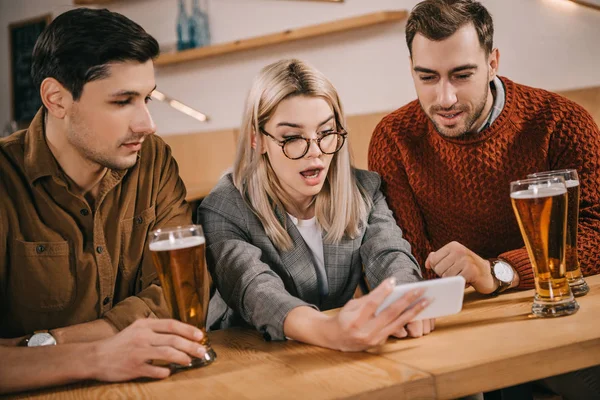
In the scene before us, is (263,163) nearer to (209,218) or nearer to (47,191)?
(209,218)

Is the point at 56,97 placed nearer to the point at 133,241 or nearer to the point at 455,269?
the point at 133,241

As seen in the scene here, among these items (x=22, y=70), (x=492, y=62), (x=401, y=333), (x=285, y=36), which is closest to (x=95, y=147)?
(x=401, y=333)

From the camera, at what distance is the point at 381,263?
1738 millimetres

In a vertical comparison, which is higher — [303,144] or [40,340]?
[303,144]

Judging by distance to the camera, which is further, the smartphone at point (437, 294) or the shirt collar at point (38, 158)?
the shirt collar at point (38, 158)

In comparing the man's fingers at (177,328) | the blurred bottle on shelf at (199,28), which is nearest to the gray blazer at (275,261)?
the man's fingers at (177,328)

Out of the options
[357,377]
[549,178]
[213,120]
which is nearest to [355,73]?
[213,120]

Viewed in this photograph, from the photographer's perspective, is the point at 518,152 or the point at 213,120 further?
the point at 213,120

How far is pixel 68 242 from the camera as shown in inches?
63.4

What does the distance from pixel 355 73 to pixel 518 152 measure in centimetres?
204

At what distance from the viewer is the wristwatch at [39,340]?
4.52ft

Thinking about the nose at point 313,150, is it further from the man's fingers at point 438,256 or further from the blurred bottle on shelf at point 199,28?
the blurred bottle on shelf at point 199,28

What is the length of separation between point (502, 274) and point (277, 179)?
65 cm

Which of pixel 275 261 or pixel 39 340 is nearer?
pixel 39 340
